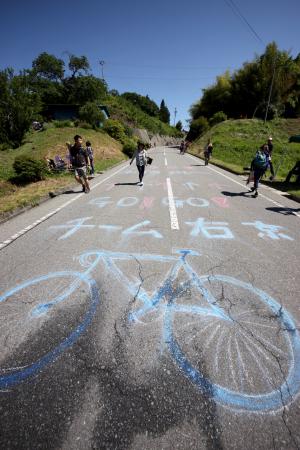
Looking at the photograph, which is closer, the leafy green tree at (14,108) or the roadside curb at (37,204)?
the roadside curb at (37,204)

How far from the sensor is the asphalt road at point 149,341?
5.66 feet

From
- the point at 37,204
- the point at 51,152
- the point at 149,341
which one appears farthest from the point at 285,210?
the point at 51,152

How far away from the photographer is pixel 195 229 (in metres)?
5.34

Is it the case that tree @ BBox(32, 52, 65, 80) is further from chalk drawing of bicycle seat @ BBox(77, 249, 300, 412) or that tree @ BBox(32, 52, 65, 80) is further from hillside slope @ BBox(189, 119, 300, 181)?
chalk drawing of bicycle seat @ BBox(77, 249, 300, 412)

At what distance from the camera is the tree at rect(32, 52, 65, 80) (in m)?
53.1

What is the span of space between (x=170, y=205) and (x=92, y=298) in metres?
4.77

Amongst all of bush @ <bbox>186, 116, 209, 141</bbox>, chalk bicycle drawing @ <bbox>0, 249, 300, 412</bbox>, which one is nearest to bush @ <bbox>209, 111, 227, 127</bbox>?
bush @ <bbox>186, 116, 209, 141</bbox>

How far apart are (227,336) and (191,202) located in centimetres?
561

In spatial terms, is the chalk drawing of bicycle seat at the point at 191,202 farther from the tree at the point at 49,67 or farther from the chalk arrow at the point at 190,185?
the tree at the point at 49,67

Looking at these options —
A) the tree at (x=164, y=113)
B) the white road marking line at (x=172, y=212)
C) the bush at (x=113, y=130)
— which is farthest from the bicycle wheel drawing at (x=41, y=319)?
the tree at (x=164, y=113)

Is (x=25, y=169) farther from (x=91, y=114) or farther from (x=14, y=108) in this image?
(x=91, y=114)

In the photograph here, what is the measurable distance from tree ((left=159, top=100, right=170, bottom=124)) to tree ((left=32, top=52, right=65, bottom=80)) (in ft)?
199

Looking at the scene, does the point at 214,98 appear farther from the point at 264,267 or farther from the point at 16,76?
the point at 264,267

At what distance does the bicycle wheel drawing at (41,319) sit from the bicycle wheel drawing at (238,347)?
1041 millimetres
